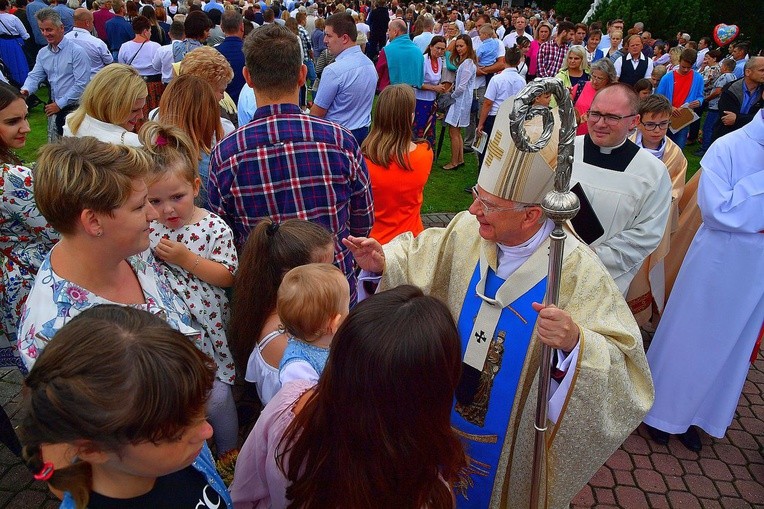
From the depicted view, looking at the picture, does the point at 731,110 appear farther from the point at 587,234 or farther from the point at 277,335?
the point at 277,335

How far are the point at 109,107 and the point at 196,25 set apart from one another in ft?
12.6

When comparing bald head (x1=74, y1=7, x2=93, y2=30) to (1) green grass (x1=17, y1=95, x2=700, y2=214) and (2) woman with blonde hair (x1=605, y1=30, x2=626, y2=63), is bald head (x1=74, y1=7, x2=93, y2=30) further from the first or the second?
(2) woman with blonde hair (x1=605, y1=30, x2=626, y2=63)

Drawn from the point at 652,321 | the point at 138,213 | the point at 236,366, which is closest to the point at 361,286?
the point at 236,366

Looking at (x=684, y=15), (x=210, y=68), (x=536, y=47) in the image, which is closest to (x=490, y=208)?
(x=210, y=68)

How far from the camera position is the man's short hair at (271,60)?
2.73m

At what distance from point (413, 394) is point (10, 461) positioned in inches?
118

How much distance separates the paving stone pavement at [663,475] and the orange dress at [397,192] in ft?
6.78

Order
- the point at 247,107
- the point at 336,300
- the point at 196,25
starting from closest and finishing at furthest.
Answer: the point at 336,300 < the point at 247,107 < the point at 196,25

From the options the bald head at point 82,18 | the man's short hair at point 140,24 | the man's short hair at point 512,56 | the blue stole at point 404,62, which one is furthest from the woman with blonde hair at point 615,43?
the bald head at point 82,18

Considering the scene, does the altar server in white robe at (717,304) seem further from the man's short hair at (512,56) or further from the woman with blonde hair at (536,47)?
the woman with blonde hair at (536,47)

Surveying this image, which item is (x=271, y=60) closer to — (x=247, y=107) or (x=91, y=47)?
(x=247, y=107)

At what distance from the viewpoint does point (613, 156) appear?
3578 millimetres

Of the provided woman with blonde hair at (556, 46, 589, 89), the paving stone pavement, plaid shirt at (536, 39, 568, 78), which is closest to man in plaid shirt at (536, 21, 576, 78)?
plaid shirt at (536, 39, 568, 78)

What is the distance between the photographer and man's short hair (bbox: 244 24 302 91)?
8.97ft
